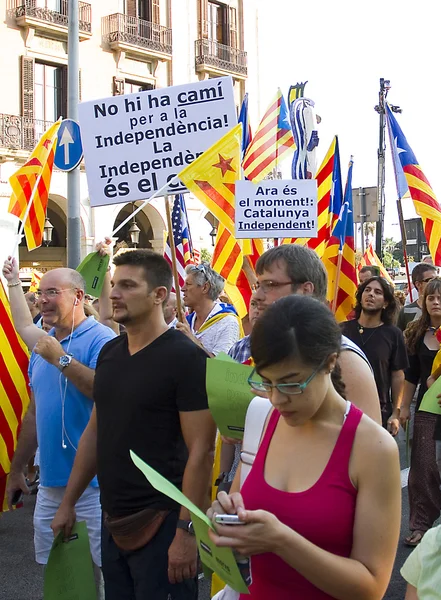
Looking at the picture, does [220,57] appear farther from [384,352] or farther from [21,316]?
[21,316]

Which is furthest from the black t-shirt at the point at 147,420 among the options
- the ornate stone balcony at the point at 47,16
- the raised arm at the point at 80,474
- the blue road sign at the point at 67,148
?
the ornate stone balcony at the point at 47,16

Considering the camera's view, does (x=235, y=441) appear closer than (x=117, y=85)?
Yes

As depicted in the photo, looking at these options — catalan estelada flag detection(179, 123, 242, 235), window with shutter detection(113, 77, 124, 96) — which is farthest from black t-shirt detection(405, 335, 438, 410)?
window with shutter detection(113, 77, 124, 96)

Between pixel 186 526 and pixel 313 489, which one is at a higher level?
pixel 313 489

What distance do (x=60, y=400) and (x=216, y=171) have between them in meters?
2.64

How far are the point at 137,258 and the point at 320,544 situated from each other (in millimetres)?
1882

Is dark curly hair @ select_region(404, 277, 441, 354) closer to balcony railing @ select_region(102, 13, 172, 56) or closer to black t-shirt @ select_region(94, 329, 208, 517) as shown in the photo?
black t-shirt @ select_region(94, 329, 208, 517)

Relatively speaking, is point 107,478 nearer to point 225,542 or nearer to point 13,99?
point 225,542

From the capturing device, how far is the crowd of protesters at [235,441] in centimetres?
189

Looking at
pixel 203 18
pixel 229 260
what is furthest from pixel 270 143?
pixel 203 18

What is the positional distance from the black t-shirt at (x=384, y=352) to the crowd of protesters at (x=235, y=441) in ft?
0.04

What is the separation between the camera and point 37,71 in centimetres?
2389

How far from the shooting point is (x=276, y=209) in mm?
7312

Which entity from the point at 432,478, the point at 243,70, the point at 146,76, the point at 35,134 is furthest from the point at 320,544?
the point at 243,70
